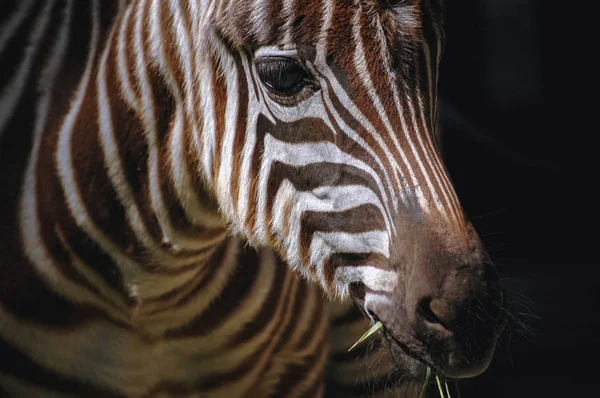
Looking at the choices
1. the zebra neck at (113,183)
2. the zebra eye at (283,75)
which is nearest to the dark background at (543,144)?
the zebra neck at (113,183)

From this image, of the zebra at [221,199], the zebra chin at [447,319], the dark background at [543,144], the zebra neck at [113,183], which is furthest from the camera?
the dark background at [543,144]

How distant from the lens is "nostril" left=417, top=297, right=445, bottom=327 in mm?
1757

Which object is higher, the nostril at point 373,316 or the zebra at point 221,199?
the zebra at point 221,199

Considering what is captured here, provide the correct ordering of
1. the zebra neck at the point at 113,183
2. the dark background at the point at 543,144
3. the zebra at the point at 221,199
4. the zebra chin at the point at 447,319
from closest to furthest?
1. the zebra chin at the point at 447,319
2. the zebra at the point at 221,199
3. the zebra neck at the point at 113,183
4. the dark background at the point at 543,144

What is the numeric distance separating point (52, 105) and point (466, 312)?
1.37 m

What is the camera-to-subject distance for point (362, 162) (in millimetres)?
1896

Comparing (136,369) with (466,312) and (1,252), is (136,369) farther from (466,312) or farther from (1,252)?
(466,312)

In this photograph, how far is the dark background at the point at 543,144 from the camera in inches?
213

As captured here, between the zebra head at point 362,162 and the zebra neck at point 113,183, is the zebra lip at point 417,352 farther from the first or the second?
the zebra neck at point 113,183

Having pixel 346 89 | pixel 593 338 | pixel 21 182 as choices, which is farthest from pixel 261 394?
pixel 593 338

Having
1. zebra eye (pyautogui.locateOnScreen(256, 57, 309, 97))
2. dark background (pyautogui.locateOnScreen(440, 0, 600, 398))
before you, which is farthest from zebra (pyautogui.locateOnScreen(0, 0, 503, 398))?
dark background (pyautogui.locateOnScreen(440, 0, 600, 398))

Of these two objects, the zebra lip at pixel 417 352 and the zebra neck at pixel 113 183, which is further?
the zebra neck at pixel 113 183

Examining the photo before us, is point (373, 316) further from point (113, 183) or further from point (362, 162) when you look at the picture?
point (113, 183)

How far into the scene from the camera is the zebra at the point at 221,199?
1849 mm
